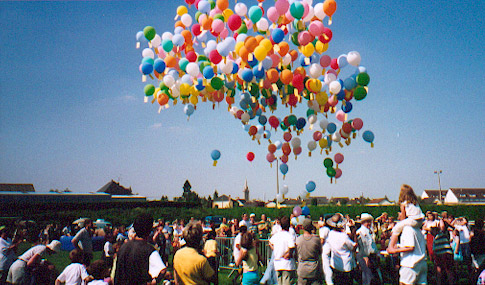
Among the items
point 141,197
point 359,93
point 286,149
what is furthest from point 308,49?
point 141,197

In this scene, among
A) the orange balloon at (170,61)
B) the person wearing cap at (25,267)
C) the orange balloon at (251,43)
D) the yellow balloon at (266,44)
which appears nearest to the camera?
the person wearing cap at (25,267)

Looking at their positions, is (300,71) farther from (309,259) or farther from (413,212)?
(413,212)

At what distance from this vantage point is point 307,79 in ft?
25.2

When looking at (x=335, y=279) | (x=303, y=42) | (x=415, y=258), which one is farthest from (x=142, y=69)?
(x=415, y=258)

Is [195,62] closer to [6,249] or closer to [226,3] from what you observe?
[226,3]

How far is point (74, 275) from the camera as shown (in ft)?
14.2

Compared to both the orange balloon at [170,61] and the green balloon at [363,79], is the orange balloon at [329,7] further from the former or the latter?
the orange balloon at [170,61]

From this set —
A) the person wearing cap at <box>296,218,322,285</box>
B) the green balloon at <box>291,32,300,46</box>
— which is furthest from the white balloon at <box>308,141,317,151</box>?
the person wearing cap at <box>296,218,322,285</box>

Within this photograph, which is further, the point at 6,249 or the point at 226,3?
the point at 226,3

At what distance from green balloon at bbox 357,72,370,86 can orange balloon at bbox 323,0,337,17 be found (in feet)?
5.36

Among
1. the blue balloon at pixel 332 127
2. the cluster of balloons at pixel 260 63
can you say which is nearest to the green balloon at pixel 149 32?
the cluster of balloons at pixel 260 63

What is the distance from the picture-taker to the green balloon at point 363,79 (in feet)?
24.7

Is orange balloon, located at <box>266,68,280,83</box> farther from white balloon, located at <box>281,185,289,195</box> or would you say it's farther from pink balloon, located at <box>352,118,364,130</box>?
white balloon, located at <box>281,185,289,195</box>

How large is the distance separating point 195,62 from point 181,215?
25.8 m
